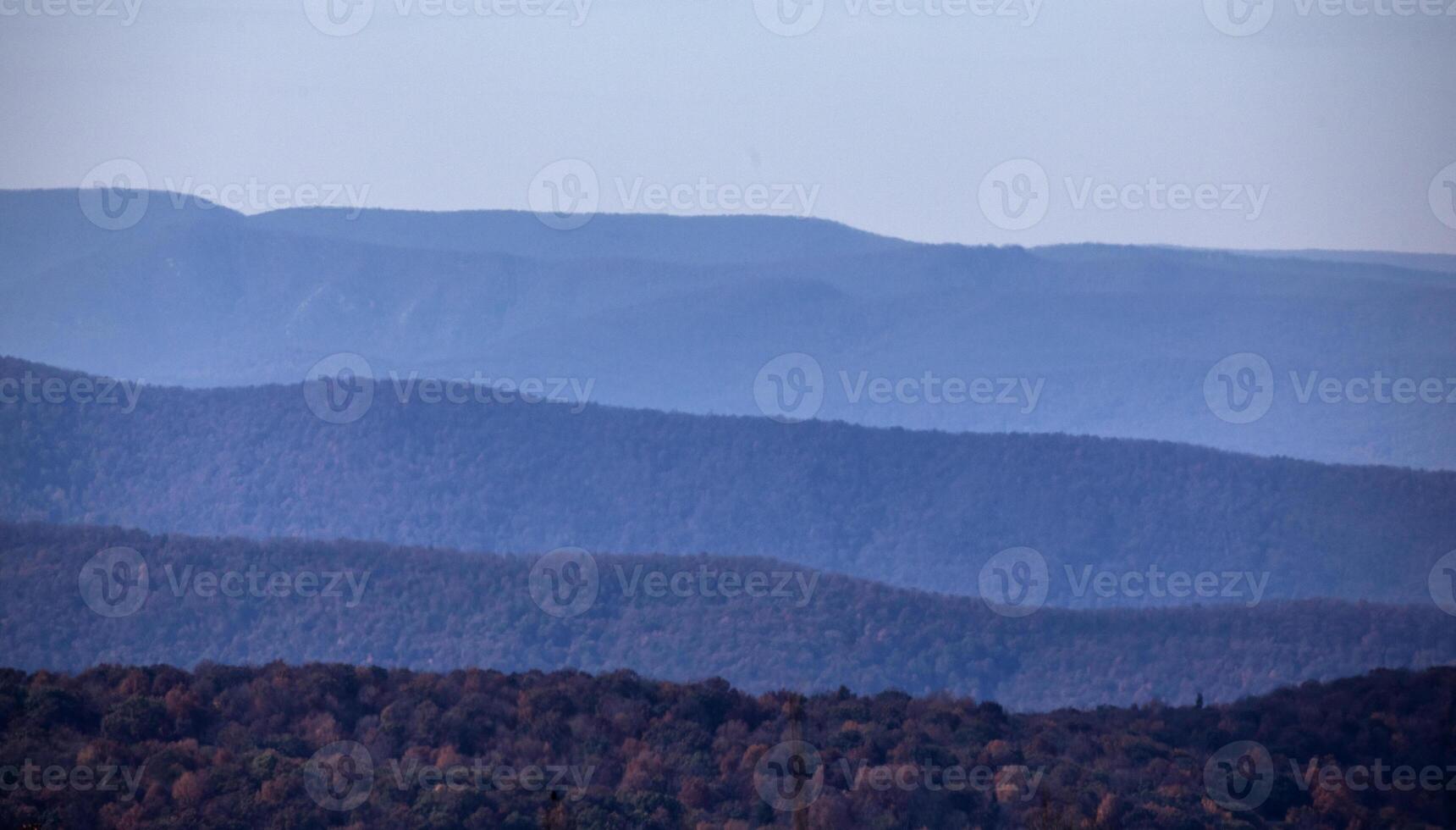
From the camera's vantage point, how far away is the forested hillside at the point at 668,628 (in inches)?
2271

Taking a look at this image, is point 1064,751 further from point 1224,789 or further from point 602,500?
point 602,500

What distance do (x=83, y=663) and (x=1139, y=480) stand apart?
1959 inches

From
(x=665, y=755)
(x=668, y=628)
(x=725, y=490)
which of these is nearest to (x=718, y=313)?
(x=725, y=490)

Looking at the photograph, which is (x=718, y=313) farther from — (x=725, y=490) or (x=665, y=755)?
(x=665, y=755)

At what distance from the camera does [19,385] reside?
7506cm

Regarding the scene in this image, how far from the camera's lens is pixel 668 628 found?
2404 inches

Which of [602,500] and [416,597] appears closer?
[416,597]

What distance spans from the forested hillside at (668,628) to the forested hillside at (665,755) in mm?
23022

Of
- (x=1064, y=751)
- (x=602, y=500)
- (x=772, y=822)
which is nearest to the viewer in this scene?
(x=772, y=822)

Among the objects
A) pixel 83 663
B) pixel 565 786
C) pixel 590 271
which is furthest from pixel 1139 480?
pixel 590 271

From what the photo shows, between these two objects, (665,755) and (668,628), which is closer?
(665,755)

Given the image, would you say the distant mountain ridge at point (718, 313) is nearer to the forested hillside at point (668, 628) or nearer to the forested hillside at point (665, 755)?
the forested hillside at point (668, 628)

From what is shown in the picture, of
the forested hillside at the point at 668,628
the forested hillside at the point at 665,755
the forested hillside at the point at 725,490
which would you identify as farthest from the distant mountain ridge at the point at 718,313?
the forested hillside at the point at 665,755

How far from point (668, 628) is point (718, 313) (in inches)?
3563
